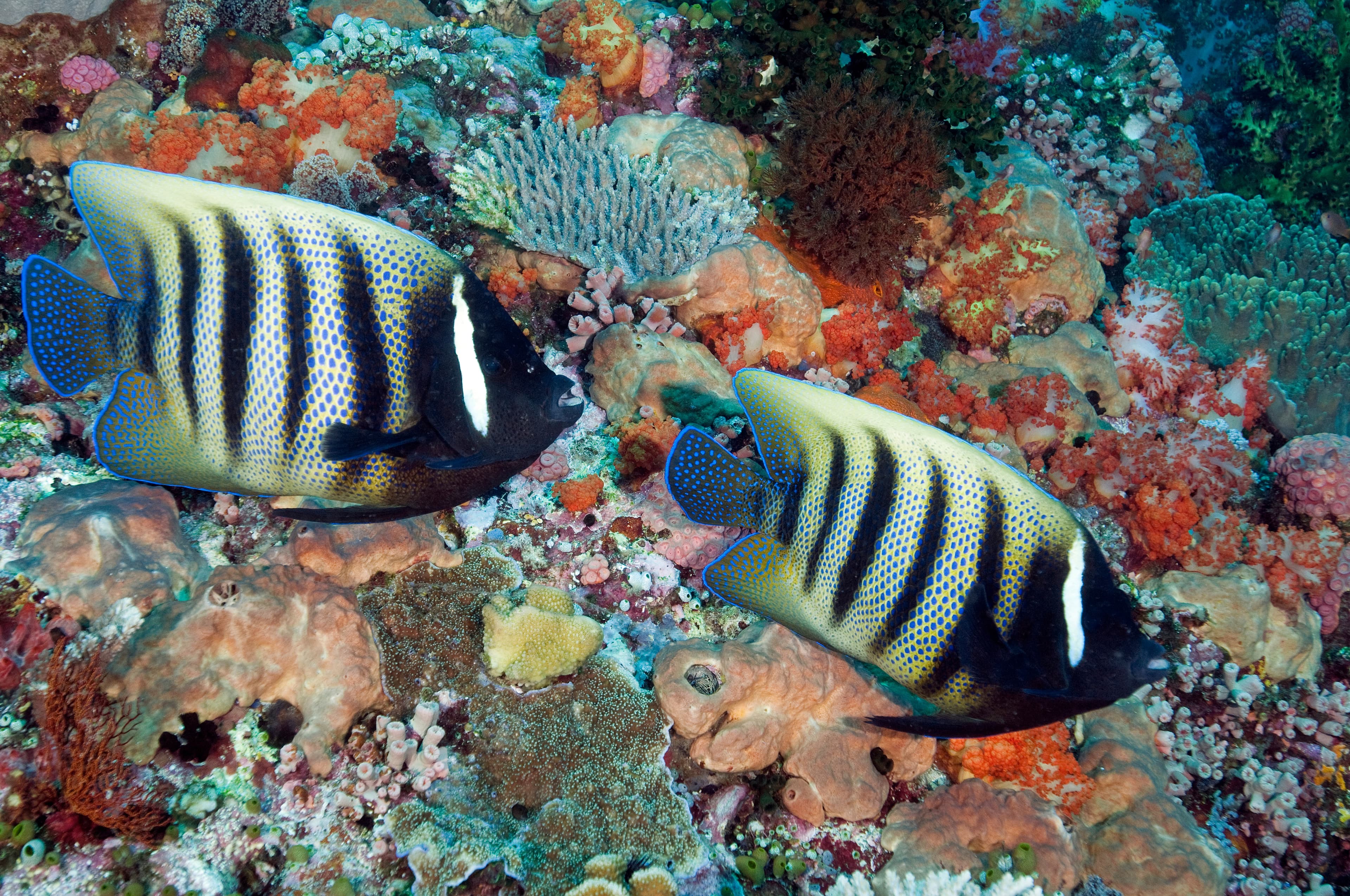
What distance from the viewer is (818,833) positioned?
3.06 m

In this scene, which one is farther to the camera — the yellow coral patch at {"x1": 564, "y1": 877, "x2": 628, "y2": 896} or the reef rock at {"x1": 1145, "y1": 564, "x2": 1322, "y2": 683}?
the reef rock at {"x1": 1145, "y1": 564, "x2": 1322, "y2": 683}

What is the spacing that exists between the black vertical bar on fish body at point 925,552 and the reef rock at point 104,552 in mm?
2718

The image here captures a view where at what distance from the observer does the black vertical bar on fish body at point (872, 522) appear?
2.22m

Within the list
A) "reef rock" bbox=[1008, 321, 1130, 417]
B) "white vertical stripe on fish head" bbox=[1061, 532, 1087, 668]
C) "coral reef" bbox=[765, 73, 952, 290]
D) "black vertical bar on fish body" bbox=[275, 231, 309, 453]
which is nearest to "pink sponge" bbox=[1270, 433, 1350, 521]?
"reef rock" bbox=[1008, 321, 1130, 417]

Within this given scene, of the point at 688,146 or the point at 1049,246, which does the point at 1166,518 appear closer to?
the point at 1049,246

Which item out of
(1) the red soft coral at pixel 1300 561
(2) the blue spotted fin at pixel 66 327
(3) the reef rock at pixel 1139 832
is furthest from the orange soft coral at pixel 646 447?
(1) the red soft coral at pixel 1300 561

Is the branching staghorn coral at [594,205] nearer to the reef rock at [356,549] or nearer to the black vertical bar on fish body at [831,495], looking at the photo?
the reef rock at [356,549]

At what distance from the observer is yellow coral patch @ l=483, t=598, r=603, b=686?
116 inches

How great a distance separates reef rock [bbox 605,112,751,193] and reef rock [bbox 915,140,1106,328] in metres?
1.75

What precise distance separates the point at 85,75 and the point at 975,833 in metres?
7.63

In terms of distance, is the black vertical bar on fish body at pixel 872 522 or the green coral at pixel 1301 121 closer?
the black vertical bar on fish body at pixel 872 522

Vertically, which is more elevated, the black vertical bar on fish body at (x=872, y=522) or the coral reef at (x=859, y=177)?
the coral reef at (x=859, y=177)

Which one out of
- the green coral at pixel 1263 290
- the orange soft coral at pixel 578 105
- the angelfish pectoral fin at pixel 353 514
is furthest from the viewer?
the green coral at pixel 1263 290

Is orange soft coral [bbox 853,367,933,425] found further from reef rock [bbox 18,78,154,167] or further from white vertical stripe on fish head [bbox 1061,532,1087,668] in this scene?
reef rock [bbox 18,78,154,167]
